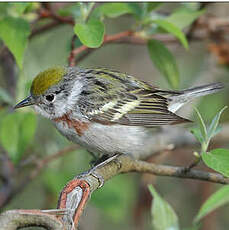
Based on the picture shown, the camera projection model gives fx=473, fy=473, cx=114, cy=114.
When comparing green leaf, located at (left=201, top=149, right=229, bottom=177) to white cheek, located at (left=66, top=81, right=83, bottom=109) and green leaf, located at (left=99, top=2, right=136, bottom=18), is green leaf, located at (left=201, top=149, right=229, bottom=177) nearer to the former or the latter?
green leaf, located at (left=99, top=2, right=136, bottom=18)

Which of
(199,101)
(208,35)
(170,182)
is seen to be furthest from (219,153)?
(170,182)

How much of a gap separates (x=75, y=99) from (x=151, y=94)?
69cm

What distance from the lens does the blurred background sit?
13.1 ft

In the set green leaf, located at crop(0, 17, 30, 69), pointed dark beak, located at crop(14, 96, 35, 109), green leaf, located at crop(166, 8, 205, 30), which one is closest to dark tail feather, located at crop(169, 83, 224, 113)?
green leaf, located at crop(166, 8, 205, 30)

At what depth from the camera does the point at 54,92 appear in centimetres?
384

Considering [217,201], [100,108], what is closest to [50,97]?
A: [100,108]

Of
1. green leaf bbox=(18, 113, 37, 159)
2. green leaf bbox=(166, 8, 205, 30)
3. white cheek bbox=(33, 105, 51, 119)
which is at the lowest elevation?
green leaf bbox=(18, 113, 37, 159)

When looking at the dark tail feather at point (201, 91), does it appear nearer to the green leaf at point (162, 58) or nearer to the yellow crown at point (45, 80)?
the green leaf at point (162, 58)

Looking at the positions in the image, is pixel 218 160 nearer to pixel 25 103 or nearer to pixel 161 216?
pixel 161 216

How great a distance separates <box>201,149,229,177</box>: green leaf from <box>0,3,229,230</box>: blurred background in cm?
159

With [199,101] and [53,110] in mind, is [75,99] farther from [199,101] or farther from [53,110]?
[199,101]

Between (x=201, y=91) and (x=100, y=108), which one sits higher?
(x=100, y=108)

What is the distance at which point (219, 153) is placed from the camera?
238cm

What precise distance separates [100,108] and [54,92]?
0.40 metres
